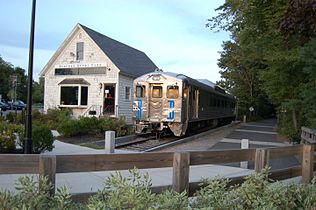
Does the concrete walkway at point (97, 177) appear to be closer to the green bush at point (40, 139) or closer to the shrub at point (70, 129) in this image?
the green bush at point (40, 139)

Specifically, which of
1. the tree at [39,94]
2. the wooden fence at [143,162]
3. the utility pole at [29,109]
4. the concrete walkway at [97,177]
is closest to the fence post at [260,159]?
the wooden fence at [143,162]

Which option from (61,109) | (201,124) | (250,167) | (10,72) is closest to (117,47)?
(61,109)

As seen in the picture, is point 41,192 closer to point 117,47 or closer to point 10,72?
point 117,47

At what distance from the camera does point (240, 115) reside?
59.1m

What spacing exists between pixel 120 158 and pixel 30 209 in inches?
60.0

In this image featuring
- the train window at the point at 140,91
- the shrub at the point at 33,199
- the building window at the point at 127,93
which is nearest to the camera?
the shrub at the point at 33,199

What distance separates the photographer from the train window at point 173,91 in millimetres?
20297

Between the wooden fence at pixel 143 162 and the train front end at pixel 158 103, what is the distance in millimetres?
12650

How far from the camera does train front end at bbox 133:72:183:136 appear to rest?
2027 cm

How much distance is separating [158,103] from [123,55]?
52.0ft

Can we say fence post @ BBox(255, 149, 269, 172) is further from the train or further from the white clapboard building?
the white clapboard building

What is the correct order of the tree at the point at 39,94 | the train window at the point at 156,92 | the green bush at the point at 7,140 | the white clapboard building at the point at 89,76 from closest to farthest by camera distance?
the green bush at the point at 7,140
the train window at the point at 156,92
the white clapboard building at the point at 89,76
the tree at the point at 39,94

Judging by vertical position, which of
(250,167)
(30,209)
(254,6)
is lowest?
(250,167)

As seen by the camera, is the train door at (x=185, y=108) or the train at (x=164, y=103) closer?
the train at (x=164, y=103)
